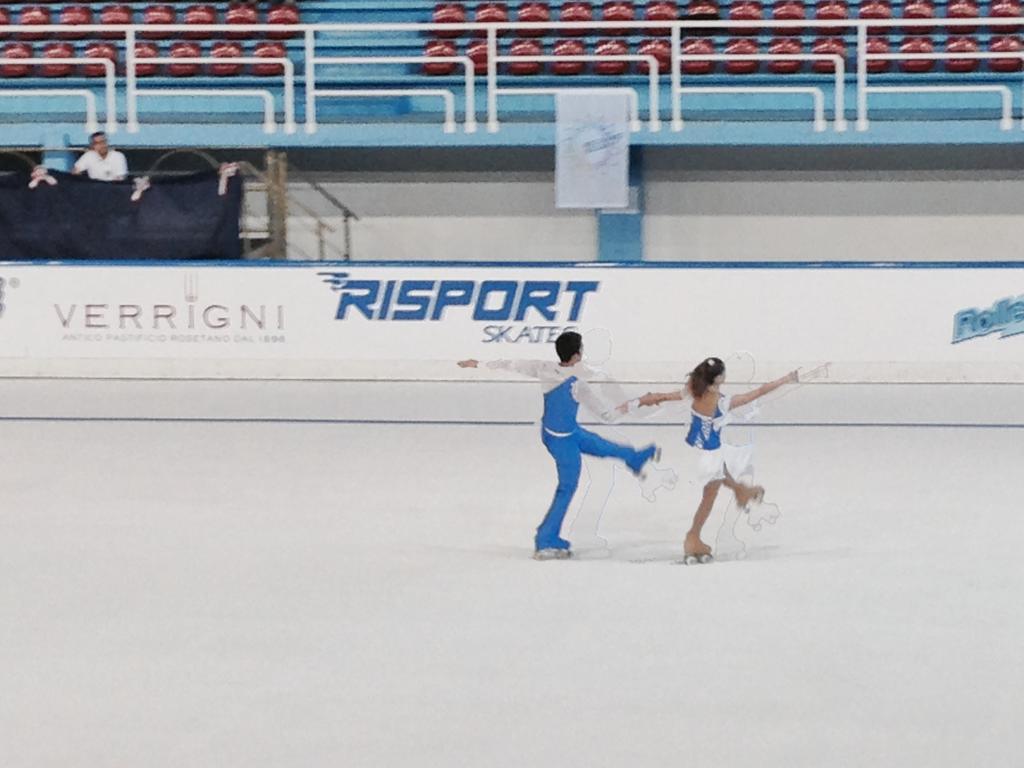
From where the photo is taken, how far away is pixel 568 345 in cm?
819

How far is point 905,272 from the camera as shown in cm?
1630

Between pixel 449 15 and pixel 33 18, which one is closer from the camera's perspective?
pixel 449 15

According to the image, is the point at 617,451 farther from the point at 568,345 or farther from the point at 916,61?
the point at 916,61

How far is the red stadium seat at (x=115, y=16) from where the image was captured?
21688 millimetres

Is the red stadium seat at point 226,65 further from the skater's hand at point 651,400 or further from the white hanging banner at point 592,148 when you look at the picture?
the skater's hand at point 651,400

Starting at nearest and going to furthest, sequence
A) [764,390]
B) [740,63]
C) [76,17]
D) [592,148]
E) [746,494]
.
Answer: [764,390] → [746,494] → [592,148] → [740,63] → [76,17]

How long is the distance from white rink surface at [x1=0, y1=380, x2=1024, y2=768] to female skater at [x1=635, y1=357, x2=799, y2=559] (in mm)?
290

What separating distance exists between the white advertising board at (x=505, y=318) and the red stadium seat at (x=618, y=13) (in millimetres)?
5648

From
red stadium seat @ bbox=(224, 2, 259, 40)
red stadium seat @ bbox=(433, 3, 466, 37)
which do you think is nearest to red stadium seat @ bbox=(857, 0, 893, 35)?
red stadium seat @ bbox=(433, 3, 466, 37)

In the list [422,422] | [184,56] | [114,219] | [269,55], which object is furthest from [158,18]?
[422,422]

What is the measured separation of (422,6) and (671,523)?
13604 mm

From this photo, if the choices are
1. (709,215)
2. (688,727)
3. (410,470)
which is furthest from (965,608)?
(709,215)

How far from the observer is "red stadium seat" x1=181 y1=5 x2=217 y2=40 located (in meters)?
21.5

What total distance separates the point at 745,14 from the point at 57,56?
8.75 m
